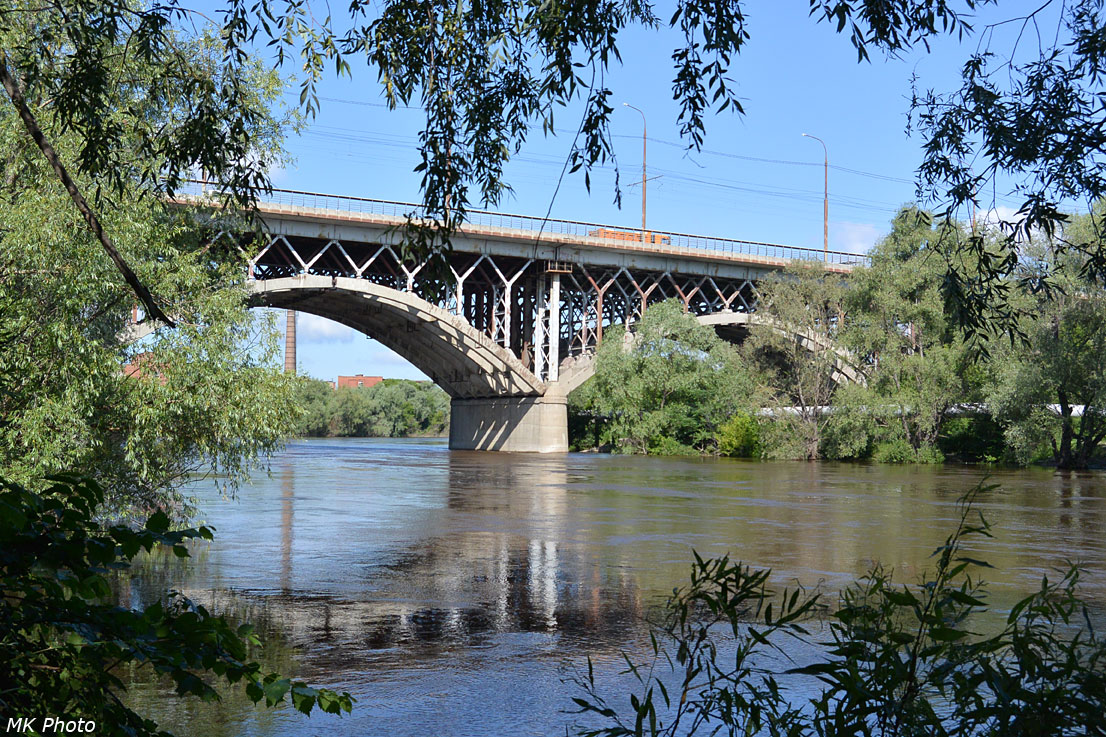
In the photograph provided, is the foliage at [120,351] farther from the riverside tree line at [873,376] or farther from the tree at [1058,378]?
the tree at [1058,378]

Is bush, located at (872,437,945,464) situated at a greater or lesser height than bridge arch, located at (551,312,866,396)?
lesser

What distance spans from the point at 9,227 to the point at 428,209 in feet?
26.2

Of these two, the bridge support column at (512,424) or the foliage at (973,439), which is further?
the bridge support column at (512,424)

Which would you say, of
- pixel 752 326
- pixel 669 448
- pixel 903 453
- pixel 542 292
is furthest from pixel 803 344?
pixel 542 292

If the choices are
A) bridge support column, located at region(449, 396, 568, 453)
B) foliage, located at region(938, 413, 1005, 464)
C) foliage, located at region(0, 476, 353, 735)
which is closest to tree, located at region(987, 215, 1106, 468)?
foliage, located at region(938, 413, 1005, 464)

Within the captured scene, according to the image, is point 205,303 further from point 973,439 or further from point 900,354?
point 973,439

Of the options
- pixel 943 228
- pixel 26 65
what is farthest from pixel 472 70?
pixel 943 228

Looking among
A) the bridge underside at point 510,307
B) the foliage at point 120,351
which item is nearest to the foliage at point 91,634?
the foliage at point 120,351

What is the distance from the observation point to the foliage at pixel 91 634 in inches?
131

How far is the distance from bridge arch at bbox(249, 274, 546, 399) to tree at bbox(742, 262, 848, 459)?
12759 mm

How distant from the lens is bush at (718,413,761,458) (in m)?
55.5

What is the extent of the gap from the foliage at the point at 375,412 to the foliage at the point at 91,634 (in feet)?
363

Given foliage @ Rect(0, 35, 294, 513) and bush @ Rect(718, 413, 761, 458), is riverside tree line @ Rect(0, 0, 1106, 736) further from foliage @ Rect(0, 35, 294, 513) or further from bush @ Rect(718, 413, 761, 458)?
bush @ Rect(718, 413, 761, 458)

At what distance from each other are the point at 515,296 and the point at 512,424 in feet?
25.2
